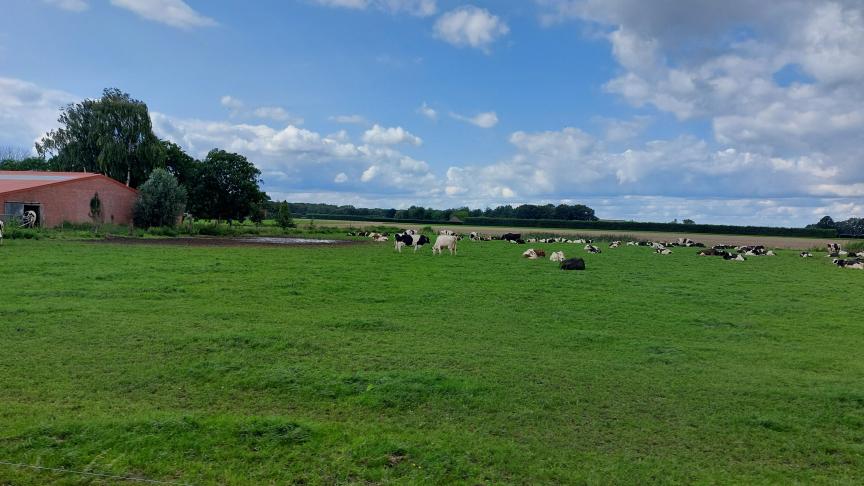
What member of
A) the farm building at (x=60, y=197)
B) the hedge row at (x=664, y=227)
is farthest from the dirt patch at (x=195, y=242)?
the hedge row at (x=664, y=227)

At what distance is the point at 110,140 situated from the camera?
60531 millimetres

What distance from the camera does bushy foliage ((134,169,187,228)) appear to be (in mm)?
50469

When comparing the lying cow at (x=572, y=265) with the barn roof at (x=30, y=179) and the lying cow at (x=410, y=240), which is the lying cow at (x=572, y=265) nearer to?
the lying cow at (x=410, y=240)

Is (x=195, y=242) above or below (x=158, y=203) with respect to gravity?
below

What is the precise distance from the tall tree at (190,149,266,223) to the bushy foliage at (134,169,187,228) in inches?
549

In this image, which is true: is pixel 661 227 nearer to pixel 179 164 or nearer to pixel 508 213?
pixel 508 213

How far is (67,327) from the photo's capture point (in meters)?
9.63

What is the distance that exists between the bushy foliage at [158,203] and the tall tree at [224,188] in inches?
549

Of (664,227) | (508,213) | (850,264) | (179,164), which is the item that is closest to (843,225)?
(664,227)

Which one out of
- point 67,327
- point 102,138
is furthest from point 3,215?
point 67,327

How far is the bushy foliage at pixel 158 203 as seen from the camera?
166 feet

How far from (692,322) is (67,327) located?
42.0 feet

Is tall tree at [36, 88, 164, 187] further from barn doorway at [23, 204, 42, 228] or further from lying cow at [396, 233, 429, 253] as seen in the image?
lying cow at [396, 233, 429, 253]

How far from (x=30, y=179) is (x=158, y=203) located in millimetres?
11217
